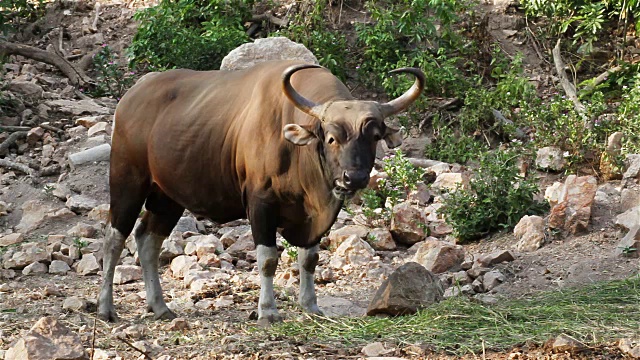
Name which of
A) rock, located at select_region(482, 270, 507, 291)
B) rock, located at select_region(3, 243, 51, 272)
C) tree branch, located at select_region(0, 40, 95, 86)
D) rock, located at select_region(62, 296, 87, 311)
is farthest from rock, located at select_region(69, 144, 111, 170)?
rock, located at select_region(482, 270, 507, 291)

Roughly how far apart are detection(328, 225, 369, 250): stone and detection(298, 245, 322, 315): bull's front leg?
2043mm

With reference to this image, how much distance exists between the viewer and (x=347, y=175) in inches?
230

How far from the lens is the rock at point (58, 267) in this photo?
8.92 meters

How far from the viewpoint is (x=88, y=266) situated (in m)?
8.91

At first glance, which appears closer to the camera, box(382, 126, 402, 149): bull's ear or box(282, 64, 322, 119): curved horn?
box(282, 64, 322, 119): curved horn

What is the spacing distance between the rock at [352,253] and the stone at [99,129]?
4.11 metres

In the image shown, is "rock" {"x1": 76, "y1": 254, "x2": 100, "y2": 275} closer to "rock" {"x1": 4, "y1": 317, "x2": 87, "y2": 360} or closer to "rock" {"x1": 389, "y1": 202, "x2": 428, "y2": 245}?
"rock" {"x1": 389, "y1": 202, "x2": 428, "y2": 245}

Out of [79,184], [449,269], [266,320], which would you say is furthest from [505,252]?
[79,184]

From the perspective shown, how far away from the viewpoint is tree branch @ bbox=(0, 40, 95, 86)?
13594 mm

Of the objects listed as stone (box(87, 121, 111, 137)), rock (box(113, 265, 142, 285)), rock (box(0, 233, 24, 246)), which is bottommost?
rock (box(0, 233, 24, 246))

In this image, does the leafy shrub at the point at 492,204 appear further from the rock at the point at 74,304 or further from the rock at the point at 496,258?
the rock at the point at 74,304

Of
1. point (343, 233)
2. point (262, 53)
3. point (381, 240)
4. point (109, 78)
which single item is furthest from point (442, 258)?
point (109, 78)

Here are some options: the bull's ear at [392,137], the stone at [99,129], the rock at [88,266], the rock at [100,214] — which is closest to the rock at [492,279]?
the bull's ear at [392,137]

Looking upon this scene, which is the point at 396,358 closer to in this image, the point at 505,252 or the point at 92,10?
the point at 505,252
